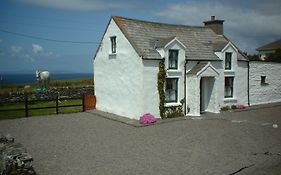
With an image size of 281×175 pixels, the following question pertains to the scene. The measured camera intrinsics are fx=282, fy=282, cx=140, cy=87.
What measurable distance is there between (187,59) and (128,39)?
4548 millimetres

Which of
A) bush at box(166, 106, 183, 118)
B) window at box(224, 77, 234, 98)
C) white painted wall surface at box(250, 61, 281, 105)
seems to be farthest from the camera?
white painted wall surface at box(250, 61, 281, 105)

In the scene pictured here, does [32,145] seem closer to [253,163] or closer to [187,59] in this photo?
[253,163]

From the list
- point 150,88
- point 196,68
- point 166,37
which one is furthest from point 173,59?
point 150,88

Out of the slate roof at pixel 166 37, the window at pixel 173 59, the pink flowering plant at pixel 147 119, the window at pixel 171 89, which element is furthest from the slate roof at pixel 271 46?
the pink flowering plant at pixel 147 119

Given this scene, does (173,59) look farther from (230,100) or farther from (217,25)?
(217,25)

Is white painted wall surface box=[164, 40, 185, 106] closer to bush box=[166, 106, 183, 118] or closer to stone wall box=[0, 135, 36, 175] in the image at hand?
bush box=[166, 106, 183, 118]

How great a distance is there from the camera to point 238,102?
23.9 meters

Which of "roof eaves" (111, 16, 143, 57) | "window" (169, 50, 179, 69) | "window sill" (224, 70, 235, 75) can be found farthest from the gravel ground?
"roof eaves" (111, 16, 143, 57)

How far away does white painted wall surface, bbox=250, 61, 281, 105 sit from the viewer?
2538 cm

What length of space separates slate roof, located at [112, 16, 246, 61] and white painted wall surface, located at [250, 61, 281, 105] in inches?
161

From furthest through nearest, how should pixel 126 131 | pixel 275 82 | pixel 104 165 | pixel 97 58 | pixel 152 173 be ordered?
pixel 275 82, pixel 97 58, pixel 126 131, pixel 104 165, pixel 152 173

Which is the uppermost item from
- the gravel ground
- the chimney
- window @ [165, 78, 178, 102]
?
the chimney

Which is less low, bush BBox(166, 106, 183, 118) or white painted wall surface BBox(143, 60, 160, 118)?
white painted wall surface BBox(143, 60, 160, 118)

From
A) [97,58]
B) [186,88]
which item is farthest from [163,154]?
[97,58]
